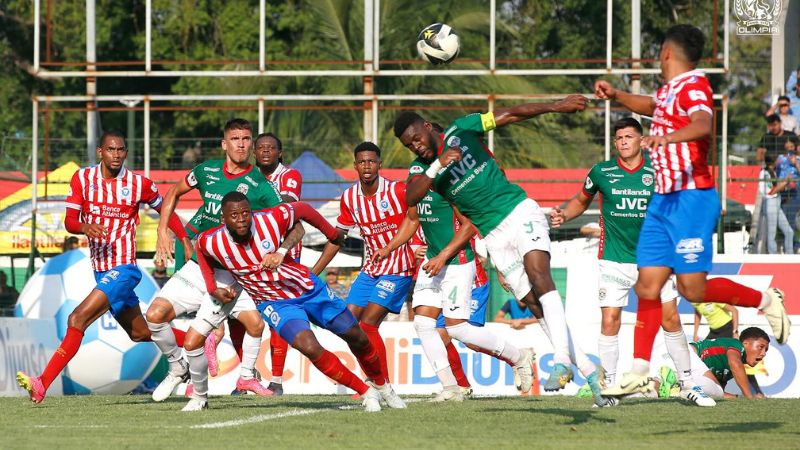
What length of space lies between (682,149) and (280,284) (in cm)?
331

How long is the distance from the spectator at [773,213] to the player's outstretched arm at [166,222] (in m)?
8.60

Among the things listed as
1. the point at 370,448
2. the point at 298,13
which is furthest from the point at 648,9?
the point at 370,448

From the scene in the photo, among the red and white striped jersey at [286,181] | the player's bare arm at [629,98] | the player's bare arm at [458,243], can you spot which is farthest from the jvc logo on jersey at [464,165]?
the red and white striped jersey at [286,181]

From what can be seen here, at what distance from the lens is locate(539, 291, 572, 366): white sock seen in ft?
31.2

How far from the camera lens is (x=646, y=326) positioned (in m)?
8.99

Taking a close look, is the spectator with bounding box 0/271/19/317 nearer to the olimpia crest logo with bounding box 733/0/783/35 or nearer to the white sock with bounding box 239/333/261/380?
the white sock with bounding box 239/333/261/380

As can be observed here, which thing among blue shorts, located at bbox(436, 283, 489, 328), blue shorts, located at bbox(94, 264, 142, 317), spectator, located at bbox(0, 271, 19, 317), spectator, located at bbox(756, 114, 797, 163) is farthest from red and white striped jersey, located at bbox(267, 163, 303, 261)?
spectator, located at bbox(756, 114, 797, 163)

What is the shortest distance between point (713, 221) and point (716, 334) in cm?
747

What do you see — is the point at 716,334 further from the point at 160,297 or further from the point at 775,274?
the point at 160,297

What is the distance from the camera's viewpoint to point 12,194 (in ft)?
62.7

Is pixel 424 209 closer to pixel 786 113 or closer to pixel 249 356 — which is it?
pixel 249 356

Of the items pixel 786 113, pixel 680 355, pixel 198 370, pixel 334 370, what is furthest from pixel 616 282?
pixel 786 113

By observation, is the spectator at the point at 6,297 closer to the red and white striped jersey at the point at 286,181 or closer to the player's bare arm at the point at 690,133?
the red and white striped jersey at the point at 286,181

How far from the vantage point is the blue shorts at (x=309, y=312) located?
992cm
